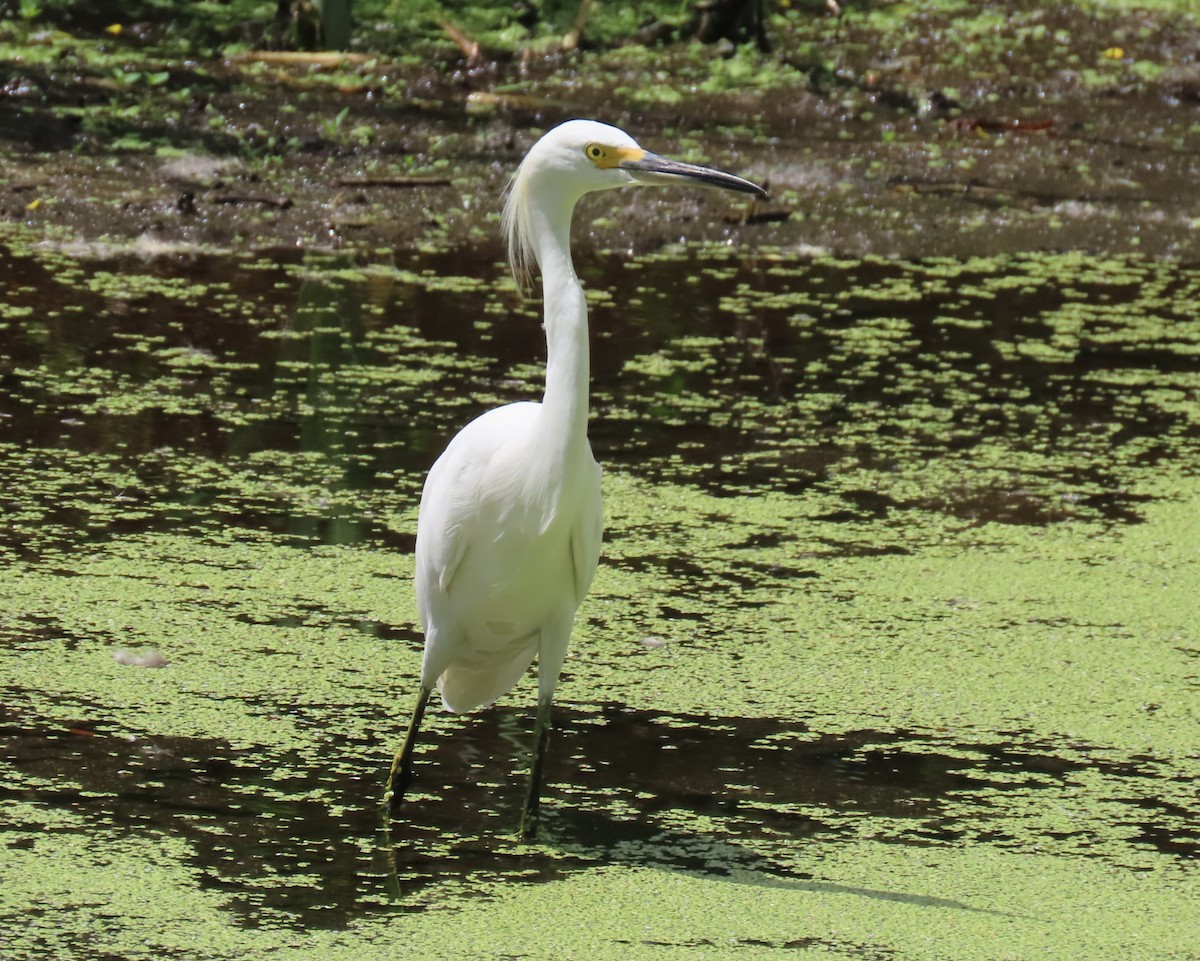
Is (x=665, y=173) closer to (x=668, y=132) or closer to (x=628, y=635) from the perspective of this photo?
(x=628, y=635)

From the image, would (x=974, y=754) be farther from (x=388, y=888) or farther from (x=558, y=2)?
(x=558, y=2)

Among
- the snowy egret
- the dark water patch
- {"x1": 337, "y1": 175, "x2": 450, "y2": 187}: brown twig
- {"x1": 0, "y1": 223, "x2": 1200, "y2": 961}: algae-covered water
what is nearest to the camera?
{"x1": 0, "y1": 223, "x2": 1200, "y2": 961}: algae-covered water

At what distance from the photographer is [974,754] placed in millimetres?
3768

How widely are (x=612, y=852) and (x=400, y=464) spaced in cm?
220

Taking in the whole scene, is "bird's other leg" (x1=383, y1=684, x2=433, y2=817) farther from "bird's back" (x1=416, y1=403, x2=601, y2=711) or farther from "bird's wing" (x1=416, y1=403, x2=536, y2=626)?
"bird's wing" (x1=416, y1=403, x2=536, y2=626)

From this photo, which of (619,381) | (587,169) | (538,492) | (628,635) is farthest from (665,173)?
(619,381)

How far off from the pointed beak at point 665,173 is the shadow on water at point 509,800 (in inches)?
44.2

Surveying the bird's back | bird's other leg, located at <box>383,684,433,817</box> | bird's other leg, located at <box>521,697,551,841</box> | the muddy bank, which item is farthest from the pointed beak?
the muddy bank

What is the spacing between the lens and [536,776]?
131 inches

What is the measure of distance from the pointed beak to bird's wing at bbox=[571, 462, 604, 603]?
50 cm

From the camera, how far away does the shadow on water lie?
3.13m

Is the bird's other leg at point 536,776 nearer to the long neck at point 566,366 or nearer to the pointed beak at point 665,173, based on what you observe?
the long neck at point 566,366

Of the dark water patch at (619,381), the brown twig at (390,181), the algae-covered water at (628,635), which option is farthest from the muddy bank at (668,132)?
the algae-covered water at (628,635)

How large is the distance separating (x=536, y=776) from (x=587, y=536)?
1.41ft
